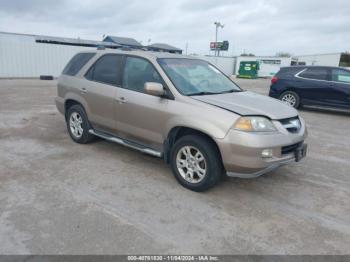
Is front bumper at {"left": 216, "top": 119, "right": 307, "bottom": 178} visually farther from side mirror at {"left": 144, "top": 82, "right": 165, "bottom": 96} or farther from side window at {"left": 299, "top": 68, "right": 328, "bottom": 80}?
side window at {"left": 299, "top": 68, "right": 328, "bottom": 80}

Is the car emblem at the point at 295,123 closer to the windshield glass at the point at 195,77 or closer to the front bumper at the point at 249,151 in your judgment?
the front bumper at the point at 249,151

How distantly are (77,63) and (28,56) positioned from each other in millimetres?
18273

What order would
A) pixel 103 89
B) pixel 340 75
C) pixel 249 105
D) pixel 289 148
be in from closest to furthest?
pixel 289 148 < pixel 249 105 < pixel 103 89 < pixel 340 75

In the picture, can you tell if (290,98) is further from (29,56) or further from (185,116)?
(29,56)

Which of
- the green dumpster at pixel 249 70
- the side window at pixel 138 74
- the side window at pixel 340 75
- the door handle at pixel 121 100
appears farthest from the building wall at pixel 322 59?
the door handle at pixel 121 100

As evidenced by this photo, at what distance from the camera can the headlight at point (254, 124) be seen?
348 cm

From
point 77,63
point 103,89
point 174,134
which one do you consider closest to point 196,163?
point 174,134

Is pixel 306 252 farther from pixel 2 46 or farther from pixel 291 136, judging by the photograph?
pixel 2 46

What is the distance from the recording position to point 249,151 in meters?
3.42

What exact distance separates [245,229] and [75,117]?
3873 mm

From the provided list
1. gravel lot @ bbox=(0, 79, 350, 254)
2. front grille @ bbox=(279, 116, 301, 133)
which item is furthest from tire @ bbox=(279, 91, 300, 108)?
front grille @ bbox=(279, 116, 301, 133)

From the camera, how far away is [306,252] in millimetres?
2770

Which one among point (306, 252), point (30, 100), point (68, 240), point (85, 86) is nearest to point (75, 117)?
point (85, 86)

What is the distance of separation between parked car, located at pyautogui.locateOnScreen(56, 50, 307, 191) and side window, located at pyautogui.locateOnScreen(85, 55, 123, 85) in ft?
0.06
